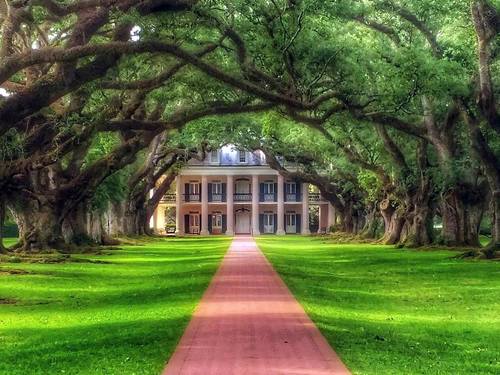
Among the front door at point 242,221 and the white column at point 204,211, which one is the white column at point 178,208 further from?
the front door at point 242,221

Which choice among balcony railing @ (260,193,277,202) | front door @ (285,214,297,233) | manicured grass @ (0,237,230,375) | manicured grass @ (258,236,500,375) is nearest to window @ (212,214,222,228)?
balcony railing @ (260,193,277,202)

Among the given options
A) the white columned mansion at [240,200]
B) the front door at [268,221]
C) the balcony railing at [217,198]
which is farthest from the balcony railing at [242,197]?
the front door at [268,221]

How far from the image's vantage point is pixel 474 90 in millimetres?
33531

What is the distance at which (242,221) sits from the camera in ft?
312

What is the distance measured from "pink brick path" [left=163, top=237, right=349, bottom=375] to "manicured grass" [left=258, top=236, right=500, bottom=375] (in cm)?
36

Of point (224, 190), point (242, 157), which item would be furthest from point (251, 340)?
point (224, 190)

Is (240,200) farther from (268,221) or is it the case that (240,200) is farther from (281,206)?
(281,206)

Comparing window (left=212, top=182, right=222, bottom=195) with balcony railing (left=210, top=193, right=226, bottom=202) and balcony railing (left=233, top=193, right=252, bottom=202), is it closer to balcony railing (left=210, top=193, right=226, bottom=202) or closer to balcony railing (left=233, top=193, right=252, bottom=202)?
balcony railing (left=210, top=193, right=226, bottom=202)

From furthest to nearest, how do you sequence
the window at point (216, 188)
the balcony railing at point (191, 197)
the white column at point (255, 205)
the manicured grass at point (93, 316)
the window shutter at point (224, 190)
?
the balcony railing at point (191, 197) < the window at point (216, 188) < the window shutter at point (224, 190) < the white column at point (255, 205) < the manicured grass at point (93, 316)

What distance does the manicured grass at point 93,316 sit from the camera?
1101 centimetres

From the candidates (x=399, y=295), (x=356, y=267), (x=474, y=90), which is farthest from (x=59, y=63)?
(x=474, y=90)

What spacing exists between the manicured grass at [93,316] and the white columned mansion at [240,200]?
60068mm

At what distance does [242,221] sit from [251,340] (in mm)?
82714

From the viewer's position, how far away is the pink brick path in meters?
10.1
